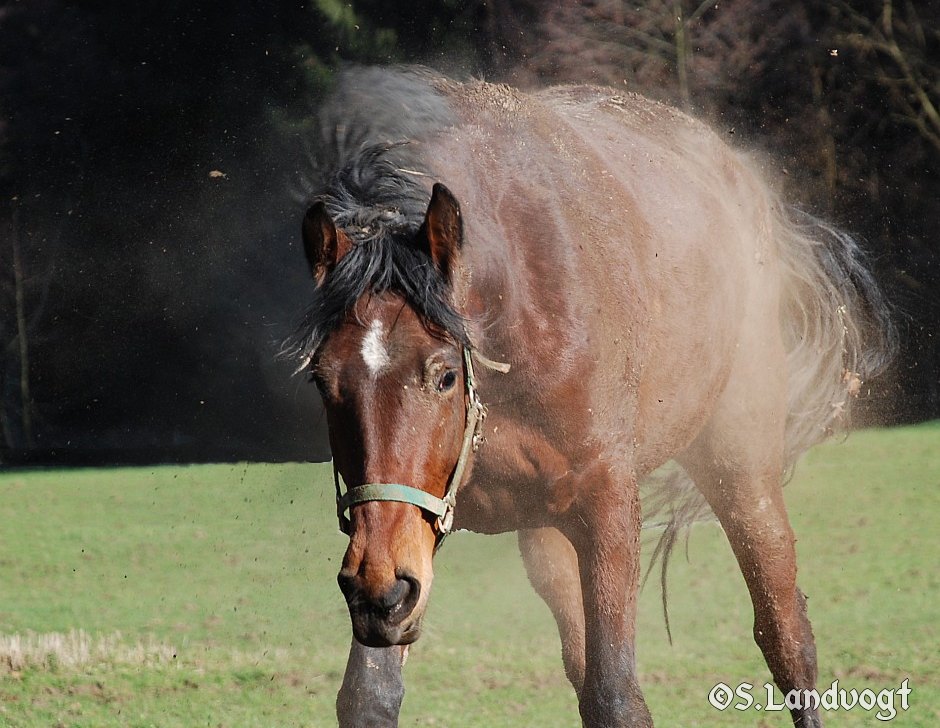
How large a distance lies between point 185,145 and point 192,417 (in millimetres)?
2984

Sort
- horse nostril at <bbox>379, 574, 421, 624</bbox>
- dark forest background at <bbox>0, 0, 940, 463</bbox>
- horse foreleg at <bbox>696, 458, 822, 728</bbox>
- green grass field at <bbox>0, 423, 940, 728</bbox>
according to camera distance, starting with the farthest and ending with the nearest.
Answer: dark forest background at <bbox>0, 0, 940, 463</bbox> < green grass field at <bbox>0, 423, 940, 728</bbox> < horse foreleg at <bbox>696, 458, 822, 728</bbox> < horse nostril at <bbox>379, 574, 421, 624</bbox>

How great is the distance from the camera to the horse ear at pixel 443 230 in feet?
9.72

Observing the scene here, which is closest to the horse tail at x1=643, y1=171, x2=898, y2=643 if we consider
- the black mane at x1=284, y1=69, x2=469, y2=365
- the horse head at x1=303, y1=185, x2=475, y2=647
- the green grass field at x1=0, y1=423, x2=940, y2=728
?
the green grass field at x1=0, y1=423, x2=940, y2=728

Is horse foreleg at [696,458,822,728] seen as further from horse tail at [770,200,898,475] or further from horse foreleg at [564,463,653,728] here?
horse foreleg at [564,463,653,728]

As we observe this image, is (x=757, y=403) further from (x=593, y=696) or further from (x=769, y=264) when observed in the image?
(x=593, y=696)

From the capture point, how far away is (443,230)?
3014mm

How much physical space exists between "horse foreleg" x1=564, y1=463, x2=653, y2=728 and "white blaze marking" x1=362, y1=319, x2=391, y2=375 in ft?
3.47

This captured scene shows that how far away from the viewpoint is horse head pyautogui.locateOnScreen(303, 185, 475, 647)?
9.11ft

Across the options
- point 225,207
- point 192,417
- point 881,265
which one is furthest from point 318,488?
point 881,265

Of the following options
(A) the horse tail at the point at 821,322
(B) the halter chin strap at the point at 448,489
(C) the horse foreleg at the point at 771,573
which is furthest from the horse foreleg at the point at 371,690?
(A) the horse tail at the point at 821,322

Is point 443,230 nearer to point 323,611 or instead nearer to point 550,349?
point 550,349

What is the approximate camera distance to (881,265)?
12.0 metres

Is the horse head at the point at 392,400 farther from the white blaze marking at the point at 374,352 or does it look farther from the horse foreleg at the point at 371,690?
the horse foreleg at the point at 371,690

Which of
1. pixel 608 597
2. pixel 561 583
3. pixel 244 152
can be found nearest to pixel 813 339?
pixel 561 583
